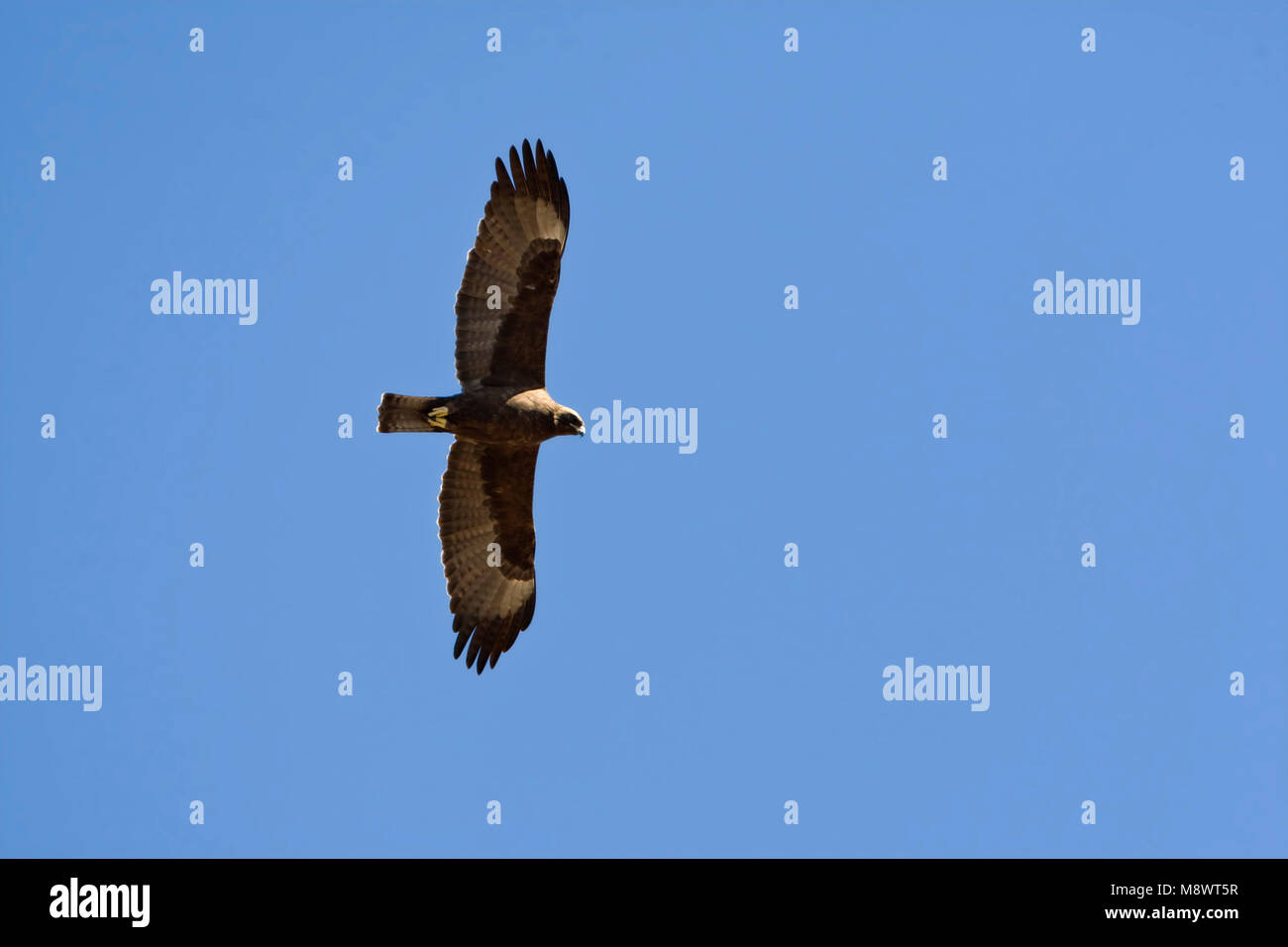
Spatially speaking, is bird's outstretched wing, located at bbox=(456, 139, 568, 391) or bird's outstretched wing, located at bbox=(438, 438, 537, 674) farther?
bird's outstretched wing, located at bbox=(438, 438, 537, 674)

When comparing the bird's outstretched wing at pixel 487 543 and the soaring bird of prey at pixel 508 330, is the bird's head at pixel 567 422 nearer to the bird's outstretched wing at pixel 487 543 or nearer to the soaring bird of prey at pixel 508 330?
the soaring bird of prey at pixel 508 330

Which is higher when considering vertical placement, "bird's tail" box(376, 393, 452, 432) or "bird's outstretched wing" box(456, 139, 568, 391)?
"bird's outstretched wing" box(456, 139, 568, 391)

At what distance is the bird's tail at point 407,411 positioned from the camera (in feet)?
48.7

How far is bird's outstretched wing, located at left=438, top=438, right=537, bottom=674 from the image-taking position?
1583 centimetres

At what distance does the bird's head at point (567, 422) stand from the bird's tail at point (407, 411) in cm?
112

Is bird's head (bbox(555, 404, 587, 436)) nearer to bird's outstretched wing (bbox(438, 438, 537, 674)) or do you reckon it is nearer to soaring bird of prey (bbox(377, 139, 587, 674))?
soaring bird of prey (bbox(377, 139, 587, 674))

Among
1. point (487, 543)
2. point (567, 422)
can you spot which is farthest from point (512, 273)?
point (487, 543)

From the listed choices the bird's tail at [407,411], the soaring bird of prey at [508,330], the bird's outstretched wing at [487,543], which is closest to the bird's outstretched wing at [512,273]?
the soaring bird of prey at [508,330]

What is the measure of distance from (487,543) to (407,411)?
2.07 m

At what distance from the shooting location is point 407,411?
1485 centimetres

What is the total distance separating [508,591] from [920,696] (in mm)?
6404

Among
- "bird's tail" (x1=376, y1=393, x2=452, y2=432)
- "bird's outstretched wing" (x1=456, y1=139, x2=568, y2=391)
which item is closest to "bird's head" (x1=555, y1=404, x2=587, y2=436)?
"bird's outstretched wing" (x1=456, y1=139, x2=568, y2=391)

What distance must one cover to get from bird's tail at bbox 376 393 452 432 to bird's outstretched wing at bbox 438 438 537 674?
2.94 ft

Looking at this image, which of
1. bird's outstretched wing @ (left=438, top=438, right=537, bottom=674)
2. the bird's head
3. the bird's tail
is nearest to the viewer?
the bird's tail
